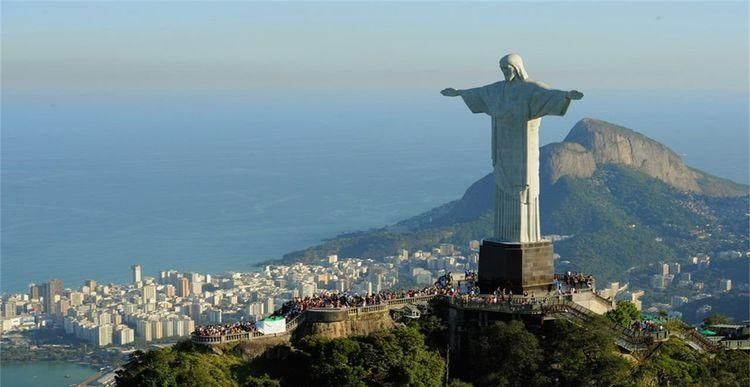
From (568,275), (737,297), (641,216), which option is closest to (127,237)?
(641,216)

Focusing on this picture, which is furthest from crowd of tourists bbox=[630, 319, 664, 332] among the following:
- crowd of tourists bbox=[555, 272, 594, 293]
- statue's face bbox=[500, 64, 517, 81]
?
statue's face bbox=[500, 64, 517, 81]

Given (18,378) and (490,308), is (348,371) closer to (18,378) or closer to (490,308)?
(490,308)

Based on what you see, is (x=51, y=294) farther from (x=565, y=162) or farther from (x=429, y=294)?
(x=429, y=294)

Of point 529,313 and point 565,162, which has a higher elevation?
point 529,313

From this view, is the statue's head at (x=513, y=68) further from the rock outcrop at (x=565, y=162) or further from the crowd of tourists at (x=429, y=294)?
the rock outcrop at (x=565, y=162)

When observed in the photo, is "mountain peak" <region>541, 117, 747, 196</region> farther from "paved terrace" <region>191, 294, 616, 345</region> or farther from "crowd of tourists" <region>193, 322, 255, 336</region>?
"crowd of tourists" <region>193, 322, 255, 336</region>

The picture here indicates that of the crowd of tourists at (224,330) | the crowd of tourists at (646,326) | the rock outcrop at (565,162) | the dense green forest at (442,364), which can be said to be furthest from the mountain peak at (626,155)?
the dense green forest at (442,364)

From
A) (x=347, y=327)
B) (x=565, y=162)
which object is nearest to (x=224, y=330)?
(x=347, y=327)
